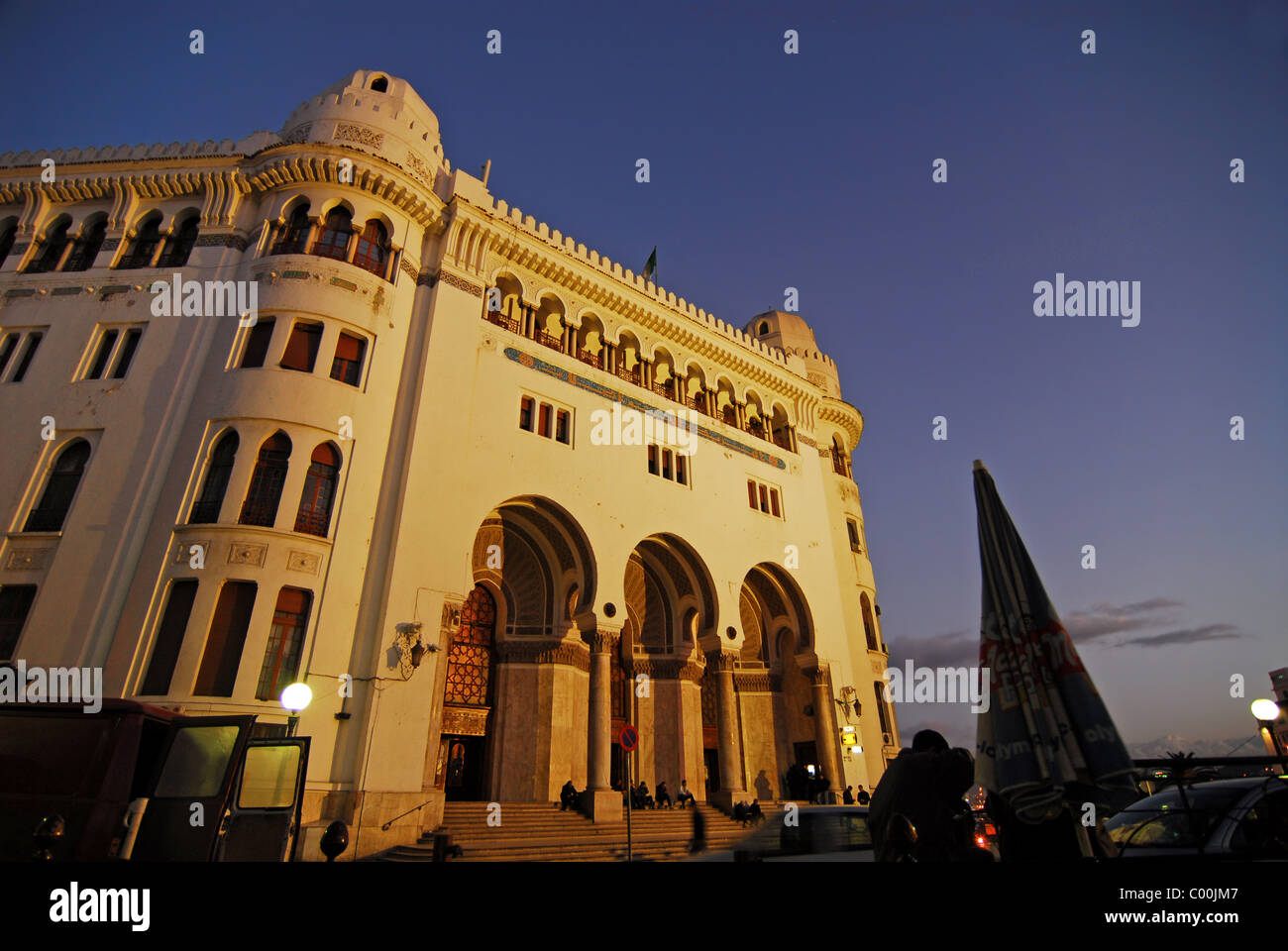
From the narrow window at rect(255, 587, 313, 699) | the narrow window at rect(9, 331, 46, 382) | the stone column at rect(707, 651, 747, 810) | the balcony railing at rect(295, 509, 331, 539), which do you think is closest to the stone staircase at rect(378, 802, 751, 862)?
the stone column at rect(707, 651, 747, 810)

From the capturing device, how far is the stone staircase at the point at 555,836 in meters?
12.8

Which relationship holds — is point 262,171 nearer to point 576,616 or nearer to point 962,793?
point 576,616

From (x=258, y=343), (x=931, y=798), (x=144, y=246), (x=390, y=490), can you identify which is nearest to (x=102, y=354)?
(x=144, y=246)

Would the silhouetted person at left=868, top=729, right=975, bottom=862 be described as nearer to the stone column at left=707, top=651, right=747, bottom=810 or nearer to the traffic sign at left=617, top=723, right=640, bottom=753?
the traffic sign at left=617, top=723, right=640, bottom=753

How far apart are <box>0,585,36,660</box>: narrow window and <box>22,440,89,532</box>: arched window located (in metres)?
1.35

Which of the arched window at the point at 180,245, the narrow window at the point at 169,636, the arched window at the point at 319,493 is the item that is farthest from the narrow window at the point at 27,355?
the arched window at the point at 319,493

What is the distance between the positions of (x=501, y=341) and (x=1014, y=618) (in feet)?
54.1

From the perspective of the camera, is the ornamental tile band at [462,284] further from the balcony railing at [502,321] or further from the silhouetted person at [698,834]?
the silhouetted person at [698,834]

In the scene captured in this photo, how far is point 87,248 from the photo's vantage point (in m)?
Result: 18.2

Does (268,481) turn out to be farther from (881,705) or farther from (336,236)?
(881,705)

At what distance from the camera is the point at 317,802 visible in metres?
12.6

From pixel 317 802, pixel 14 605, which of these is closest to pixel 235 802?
pixel 317 802

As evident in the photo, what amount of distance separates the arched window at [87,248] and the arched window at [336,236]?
6409mm
